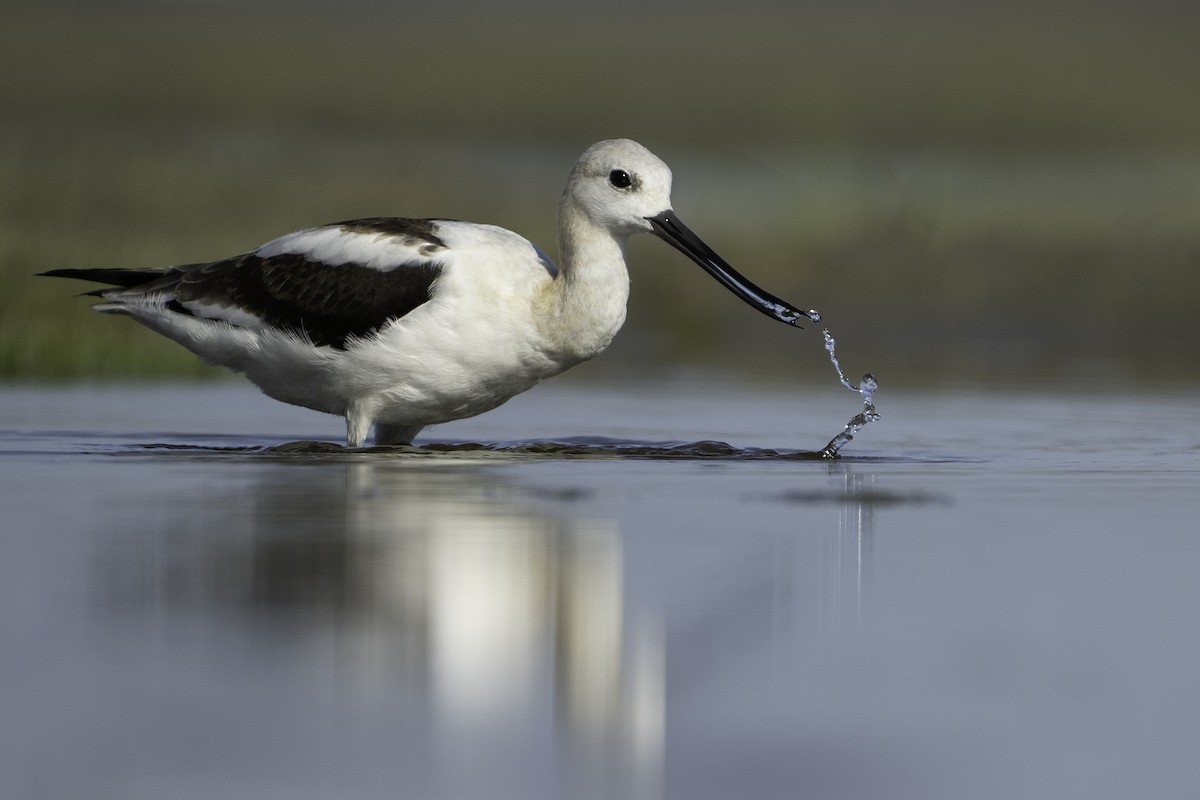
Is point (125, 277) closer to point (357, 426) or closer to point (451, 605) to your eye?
point (357, 426)

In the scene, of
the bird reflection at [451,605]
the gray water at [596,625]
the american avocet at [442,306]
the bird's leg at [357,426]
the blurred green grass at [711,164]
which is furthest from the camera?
the blurred green grass at [711,164]

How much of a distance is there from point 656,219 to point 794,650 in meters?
3.68

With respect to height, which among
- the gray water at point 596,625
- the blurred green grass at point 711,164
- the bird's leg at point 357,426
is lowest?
the gray water at point 596,625

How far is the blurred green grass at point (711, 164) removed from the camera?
14.7 meters

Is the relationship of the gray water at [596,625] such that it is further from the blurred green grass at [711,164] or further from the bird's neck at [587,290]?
the blurred green grass at [711,164]

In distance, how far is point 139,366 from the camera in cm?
1195

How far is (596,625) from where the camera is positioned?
4.70 m

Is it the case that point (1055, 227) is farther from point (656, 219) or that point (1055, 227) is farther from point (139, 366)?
point (656, 219)

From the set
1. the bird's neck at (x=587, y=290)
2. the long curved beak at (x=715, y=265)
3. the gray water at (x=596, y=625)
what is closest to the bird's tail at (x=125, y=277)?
the gray water at (x=596, y=625)

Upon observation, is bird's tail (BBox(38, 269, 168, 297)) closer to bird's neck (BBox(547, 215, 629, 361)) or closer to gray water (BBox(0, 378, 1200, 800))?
gray water (BBox(0, 378, 1200, 800))

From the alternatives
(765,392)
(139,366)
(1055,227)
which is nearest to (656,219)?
(765,392)

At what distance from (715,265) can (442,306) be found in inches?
45.1

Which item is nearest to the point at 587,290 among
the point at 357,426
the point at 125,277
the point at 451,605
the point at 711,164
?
the point at 357,426

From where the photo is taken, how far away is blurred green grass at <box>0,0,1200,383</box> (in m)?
14.7
